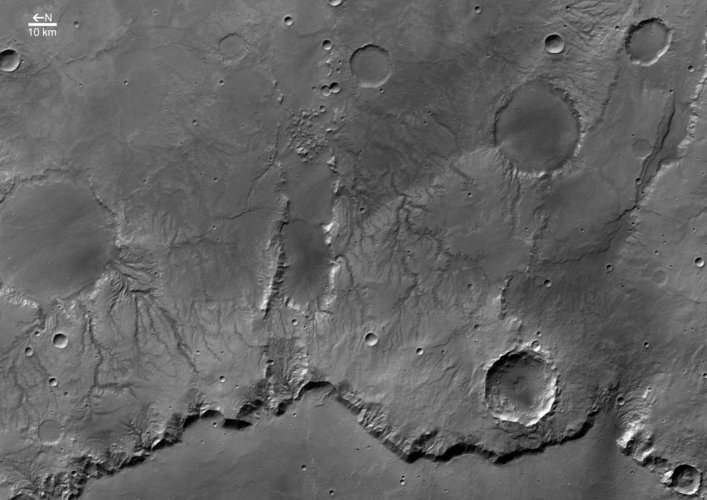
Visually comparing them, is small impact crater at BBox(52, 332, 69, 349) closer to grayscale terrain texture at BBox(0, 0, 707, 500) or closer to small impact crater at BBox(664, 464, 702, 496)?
grayscale terrain texture at BBox(0, 0, 707, 500)

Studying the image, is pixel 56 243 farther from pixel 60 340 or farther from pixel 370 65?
pixel 370 65

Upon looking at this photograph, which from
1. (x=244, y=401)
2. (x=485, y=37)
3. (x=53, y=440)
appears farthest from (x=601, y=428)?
(x=53, y=440)

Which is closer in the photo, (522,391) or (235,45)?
(522,391)

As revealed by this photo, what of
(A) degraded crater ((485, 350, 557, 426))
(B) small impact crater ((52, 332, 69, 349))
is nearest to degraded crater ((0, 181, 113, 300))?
(B) small impact crater ((52, 332, 69, 349))

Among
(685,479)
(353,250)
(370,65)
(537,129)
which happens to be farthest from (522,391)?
(370,65)

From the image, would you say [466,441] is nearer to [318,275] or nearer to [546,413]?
[546,413]

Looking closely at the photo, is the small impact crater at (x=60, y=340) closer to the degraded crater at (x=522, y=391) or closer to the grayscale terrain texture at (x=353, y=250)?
the grayscale terrain texture at (x=353, y=250)
